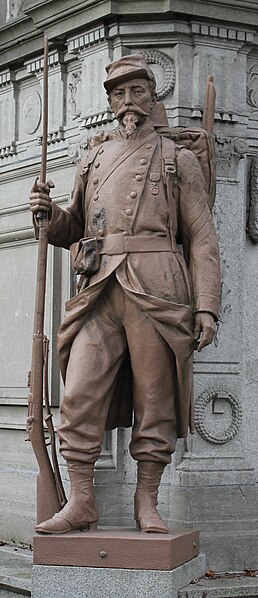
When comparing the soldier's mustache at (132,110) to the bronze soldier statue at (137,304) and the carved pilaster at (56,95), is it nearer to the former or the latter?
the bronze soldier statue at (137,304)

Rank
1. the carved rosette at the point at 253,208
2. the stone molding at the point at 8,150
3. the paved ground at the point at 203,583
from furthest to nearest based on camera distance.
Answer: the stone molding at the point at 8,150, the carved rosette at the point at 253,208, the paved ground at the point at 203,583

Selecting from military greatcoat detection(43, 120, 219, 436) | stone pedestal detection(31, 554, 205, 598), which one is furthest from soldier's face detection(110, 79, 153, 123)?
stone pedestal detection(31, 554, 205, 598)

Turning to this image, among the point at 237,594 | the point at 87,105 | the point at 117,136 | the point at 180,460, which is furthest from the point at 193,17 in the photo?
the point at 237,594

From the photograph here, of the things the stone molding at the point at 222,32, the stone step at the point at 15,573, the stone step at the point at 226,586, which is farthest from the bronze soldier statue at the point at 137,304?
the stone molding at the point at 222,32

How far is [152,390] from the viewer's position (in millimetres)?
6648

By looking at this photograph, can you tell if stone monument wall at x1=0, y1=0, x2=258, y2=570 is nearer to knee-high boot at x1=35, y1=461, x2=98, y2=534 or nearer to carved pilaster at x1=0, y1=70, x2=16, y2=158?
carved pilaster at x1=0, y1=70, x2=16, y2=158

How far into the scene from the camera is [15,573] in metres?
7.70

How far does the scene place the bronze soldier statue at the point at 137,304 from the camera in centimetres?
663

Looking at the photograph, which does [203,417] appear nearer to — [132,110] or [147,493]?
[147,493]

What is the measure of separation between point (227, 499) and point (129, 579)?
184cm

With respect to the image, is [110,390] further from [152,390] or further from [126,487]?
[126,487]

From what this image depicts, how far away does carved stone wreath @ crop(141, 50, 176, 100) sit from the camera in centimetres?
827

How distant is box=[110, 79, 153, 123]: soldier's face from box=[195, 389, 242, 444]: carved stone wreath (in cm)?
218

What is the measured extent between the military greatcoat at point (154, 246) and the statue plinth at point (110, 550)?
71 cm
